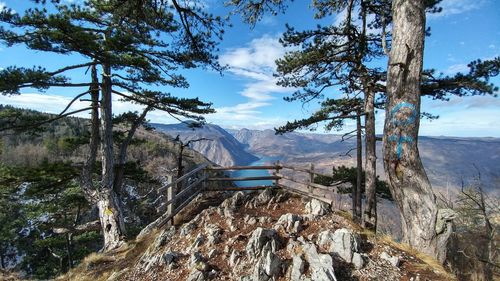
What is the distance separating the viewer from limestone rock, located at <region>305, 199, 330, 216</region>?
7.04m

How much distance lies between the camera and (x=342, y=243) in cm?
517

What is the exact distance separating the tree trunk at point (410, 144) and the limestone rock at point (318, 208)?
252 centimetres

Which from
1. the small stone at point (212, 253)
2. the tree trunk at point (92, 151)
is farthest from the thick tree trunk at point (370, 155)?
the tree trunk at point (92, 151)

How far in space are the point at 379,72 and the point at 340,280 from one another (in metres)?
7.77

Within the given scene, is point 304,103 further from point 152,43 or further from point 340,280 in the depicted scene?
point 340,280

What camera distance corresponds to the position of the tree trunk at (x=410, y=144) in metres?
4.55

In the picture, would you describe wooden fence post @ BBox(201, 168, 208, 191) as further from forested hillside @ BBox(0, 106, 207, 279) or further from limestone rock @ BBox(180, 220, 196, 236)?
limestone rock @ BBox(180, 220, 196, 236)

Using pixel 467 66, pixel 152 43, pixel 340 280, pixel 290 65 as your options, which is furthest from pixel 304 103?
pixel 340 280

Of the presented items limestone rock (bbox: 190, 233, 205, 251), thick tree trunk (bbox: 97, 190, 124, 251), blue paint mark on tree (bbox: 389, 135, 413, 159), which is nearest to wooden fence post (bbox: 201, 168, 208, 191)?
limestone rock (bbox: 190, 233, 205, 251)

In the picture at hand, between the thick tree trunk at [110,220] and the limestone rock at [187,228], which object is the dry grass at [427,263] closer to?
the limestone rock at [187,228]

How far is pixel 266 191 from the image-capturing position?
8930mm

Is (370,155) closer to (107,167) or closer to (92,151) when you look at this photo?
(107,167)

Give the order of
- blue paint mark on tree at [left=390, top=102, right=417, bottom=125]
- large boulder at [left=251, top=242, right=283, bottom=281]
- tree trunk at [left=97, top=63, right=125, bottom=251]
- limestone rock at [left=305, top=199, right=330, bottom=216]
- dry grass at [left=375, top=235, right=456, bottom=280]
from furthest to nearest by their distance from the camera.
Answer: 1. tree trunk at [left=97, top=63, right=125, bottom=251]
2. limestone rock at [left=305, top=199, right=330, bottom=216]
3. large boulder at [left=251, top=242, right=283, bottom=281]
4. blue paint mark on tree at [left=390, top=102, right=417, bottom=125]
5. dry grass at [left=375, top=235, right=456, bottom=280]

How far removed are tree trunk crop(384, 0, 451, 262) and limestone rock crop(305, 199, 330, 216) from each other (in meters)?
2.52
